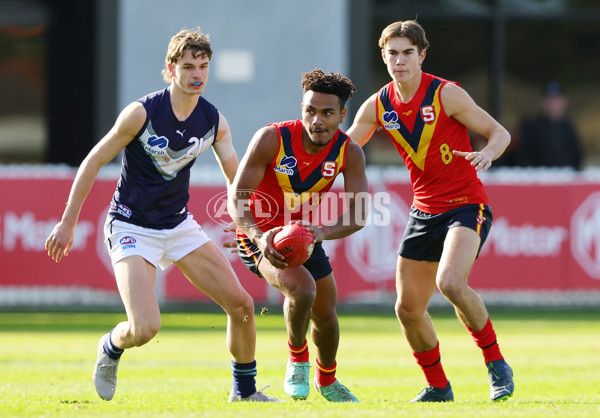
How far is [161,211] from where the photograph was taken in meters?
7.60

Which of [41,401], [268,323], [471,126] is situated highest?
[471,126]

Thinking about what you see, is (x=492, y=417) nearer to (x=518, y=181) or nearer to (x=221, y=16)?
(x=518, y=181)

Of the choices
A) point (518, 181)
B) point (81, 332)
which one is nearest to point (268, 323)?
Answer: point (81, 332)

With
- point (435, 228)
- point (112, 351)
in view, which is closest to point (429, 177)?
point (435, 228)

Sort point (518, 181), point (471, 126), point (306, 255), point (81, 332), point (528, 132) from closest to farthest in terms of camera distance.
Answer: point (306, 255) < point (471, 126) < point (81, 332) < point (518, 181) < point (528, 132)

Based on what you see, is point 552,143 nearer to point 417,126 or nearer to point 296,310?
point 417,126

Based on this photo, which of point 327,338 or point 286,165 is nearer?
point 286,165

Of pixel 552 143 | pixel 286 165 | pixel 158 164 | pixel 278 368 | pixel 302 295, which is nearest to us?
pixel 302 295

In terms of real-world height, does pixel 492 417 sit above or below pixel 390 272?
above

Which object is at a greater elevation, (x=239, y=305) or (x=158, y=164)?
(x=158, y=164)

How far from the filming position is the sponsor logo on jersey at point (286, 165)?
25.1 ft

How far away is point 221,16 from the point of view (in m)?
17.8

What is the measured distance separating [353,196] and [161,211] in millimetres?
1280

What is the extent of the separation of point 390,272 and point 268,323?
1773 mm
